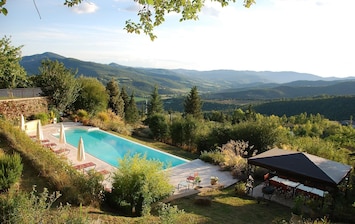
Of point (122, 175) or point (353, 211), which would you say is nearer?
point (122, 175)

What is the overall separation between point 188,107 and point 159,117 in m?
17.8

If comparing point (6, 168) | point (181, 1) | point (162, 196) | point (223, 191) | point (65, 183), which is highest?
point (181, 1)

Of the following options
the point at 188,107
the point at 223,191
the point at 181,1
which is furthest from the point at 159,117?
the point at 188,107

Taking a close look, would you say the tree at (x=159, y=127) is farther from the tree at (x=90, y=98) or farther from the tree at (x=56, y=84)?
the tree at (x=56, y=84)

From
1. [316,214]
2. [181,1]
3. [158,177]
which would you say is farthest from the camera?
[316,214]

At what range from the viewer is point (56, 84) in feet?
58.0

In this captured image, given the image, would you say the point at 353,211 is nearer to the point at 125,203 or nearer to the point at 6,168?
the point at 125,203

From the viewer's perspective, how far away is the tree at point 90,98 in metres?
18.9

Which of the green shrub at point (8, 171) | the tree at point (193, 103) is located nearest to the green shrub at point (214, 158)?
the green shrub at point (8, 171)

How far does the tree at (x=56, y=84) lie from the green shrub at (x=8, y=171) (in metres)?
12.3

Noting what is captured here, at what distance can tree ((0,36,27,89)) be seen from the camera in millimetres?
19203

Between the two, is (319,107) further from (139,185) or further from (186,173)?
(139,185)

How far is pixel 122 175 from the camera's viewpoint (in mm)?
6531

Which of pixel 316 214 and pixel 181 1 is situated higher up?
pixel 181 1
